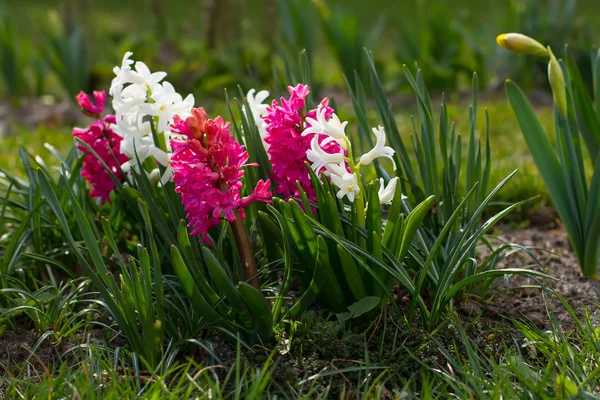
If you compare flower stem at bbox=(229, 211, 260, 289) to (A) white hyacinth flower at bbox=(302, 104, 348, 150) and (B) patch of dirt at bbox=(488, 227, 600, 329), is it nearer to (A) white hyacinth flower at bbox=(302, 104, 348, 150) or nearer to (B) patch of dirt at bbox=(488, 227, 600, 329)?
(A) white hyacinth flower at bbox=(302, 104, 348, 150)

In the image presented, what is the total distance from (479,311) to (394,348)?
42cm

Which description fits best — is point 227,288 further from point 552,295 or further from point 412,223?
point 552,295

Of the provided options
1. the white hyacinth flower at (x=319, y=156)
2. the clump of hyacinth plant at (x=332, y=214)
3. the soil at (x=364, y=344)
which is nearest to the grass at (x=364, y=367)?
the soil at (x=364, y=344)

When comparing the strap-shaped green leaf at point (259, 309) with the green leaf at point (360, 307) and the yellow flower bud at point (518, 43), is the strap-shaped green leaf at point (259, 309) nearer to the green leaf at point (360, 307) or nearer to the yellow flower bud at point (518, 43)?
the green leaf at point (360, 307)

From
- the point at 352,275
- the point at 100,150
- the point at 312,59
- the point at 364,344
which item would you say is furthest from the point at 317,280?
the point at 312,59

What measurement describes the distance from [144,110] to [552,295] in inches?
57.3

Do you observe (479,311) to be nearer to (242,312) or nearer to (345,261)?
(345,261)

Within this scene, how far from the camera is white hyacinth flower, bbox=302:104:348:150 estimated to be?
1.82 meters

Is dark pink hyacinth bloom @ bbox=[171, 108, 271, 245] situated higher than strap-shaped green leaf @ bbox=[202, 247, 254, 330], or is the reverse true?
dark pink hyacinth bloom @ bbox=[171, 108, 271, 245]

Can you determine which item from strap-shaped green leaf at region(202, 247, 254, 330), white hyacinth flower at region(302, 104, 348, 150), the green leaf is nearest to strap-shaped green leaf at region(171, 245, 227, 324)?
strap-shaped green leaf at region(202, 247, 254, 330)

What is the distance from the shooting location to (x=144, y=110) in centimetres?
211

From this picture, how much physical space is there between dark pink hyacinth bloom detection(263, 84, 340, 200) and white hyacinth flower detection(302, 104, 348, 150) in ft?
0.17

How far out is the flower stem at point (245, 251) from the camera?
1.95 m

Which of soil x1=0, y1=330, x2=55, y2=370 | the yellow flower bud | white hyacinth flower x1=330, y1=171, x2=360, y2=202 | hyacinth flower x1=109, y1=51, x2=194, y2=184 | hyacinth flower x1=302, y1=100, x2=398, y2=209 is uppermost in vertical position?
hyacinth flower x1=109, y1=51, x2=194, y2=184
